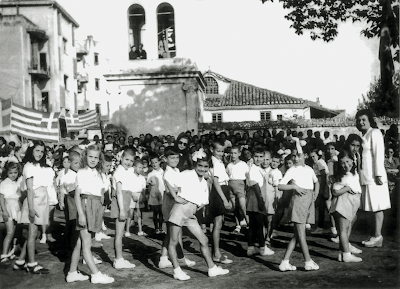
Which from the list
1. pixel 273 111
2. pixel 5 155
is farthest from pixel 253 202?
pixel 273 111

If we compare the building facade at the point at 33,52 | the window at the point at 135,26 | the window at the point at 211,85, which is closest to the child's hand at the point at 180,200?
the building facade at the point at 33,52

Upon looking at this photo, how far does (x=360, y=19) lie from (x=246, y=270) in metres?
4.48

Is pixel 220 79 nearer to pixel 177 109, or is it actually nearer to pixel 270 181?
pixel 177 109

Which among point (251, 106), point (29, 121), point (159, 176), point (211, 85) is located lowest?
point (159, 176)

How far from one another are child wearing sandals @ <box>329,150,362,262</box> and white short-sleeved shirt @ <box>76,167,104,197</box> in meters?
2.81

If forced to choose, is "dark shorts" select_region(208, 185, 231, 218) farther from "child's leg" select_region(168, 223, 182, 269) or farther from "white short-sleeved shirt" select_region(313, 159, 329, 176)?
"white short-sleeved shirt" select_region(313, 159, 329, 176)

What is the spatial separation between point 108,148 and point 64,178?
2.44 metres

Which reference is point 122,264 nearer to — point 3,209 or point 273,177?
point 3,209

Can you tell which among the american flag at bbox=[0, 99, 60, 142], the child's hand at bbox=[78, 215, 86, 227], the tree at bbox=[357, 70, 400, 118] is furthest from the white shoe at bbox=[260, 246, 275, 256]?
the american flag at bbox=[0, 99, 60, 142]

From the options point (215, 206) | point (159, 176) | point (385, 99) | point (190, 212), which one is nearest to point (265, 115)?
point (385, 99)

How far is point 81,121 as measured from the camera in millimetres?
12453

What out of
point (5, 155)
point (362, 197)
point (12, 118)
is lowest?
point (362, 197)

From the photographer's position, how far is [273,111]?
24.4 metres

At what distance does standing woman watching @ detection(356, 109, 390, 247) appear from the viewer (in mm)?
6379
